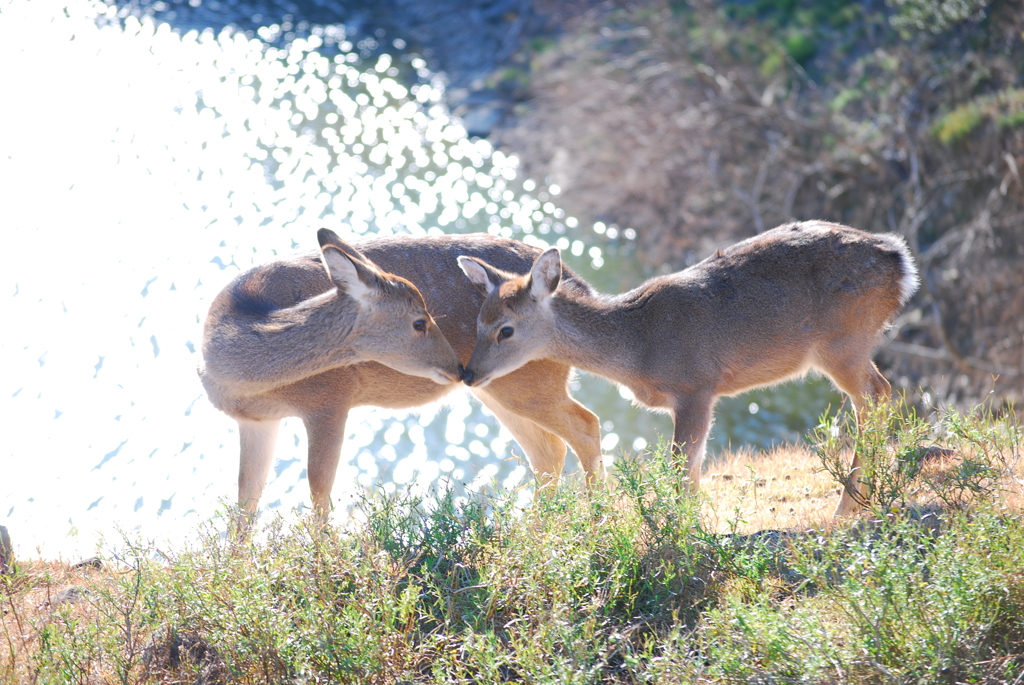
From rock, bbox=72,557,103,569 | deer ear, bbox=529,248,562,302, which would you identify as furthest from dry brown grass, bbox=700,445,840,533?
rock, bbox=72,557,103,569

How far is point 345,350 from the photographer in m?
6.77

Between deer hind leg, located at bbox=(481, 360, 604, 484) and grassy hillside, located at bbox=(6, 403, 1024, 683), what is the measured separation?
152 cm

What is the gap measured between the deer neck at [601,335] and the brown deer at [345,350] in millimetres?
322

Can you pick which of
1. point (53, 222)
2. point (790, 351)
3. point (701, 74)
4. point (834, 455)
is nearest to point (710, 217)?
point (701, 74)

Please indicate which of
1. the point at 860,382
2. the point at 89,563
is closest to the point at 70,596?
the point at 89,563

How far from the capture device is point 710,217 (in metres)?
21.8

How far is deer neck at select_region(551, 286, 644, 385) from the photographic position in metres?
7.34

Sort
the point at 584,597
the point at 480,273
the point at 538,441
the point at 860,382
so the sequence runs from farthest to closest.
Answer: the point at 538,441, the point at 480,273, the point at 860,382, the point at 584,597

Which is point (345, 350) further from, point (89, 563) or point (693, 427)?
point (693, 427)

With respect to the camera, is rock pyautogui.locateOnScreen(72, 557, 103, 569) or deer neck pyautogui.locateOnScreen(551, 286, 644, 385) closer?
rock pyautogui.locateOnScreen(72, 557, 103, 569)

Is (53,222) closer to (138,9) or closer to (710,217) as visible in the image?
(138,9)

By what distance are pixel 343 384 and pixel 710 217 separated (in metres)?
16.0

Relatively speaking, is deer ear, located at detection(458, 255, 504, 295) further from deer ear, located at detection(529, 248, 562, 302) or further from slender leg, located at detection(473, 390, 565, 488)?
slender leg, located at detection(473, 390, 565, 488)

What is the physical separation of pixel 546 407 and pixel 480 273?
116 centimetres
